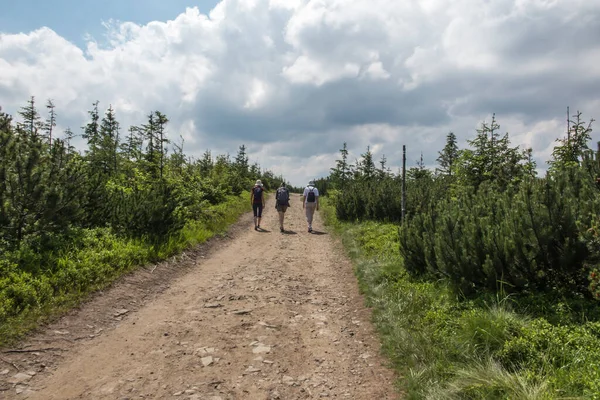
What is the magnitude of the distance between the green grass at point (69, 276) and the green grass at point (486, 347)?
465cm

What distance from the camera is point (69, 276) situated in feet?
21.1

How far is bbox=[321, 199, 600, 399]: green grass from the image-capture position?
328cm

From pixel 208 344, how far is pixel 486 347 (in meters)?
3.20

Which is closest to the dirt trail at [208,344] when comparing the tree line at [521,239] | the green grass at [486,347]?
the green grass at [486,347]

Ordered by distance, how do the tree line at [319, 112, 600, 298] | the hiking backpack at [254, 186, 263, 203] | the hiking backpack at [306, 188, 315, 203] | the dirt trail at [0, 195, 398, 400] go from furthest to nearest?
the hiking backpack at [306, 188, 315, 203]
the hiking backpack at [254, 186, 263, 203]
the tree line at [319, 112, 600, 298]
the dirt trail at [0, 195, 398, 400]

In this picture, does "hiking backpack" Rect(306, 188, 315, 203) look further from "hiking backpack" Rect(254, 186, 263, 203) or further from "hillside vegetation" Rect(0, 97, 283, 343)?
"hillside vegetation" Rect(0, 97, 283, 343)

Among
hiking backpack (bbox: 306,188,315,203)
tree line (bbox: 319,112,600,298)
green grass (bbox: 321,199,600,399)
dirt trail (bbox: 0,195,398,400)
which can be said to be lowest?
dirt trail (bbox: 0,195,398,400)

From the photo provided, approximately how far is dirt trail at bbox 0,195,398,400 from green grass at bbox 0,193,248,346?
263 mm

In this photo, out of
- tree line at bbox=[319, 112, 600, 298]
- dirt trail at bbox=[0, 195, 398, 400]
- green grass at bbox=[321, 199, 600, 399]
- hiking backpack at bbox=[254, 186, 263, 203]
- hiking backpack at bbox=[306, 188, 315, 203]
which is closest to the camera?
green grass at bbox=[321, 199, 600, 399]

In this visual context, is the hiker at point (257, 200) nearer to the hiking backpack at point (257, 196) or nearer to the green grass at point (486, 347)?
the hiking backpack at point (257, 196)

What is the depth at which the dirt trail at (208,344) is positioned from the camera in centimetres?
383

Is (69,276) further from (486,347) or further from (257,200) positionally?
(257,200)

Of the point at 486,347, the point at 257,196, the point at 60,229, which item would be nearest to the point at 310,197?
the point at 257,196

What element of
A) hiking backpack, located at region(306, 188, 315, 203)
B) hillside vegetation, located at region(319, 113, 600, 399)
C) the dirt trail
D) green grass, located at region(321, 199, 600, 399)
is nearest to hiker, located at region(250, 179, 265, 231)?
hiking backpack, located at region(306, 188, 315, 203)
